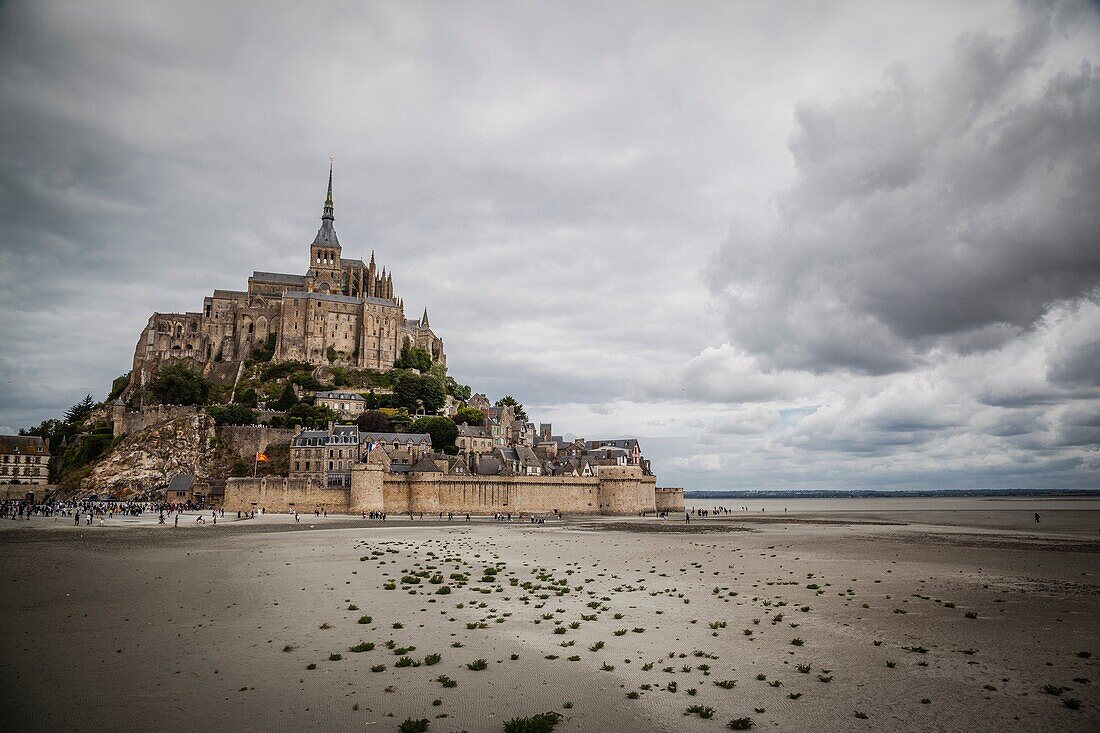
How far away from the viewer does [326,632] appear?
16281 millimetres

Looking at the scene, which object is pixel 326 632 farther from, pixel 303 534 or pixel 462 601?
pixel 303 534

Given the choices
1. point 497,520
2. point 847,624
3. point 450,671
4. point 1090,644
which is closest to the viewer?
point 450,671

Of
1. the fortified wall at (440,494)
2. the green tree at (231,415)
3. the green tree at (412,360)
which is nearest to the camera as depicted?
the fortified wall at (440,494)

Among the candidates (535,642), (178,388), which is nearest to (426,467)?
(178,388)

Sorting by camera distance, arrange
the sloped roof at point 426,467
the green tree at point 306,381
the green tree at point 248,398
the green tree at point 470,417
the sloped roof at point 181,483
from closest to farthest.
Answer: the sloped roof at point 181,483 < the sloped roof at point 426,467 < the green tree at point 248,398 < the green tree at point 470,417 < the green tree at point 306,381

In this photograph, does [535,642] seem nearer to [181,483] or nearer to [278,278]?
[181,483]

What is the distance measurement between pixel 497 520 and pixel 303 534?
Result: 23.8 meters

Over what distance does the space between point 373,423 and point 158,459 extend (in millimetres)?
22364

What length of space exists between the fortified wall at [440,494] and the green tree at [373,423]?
527 inches

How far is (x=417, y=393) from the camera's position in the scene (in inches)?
3563

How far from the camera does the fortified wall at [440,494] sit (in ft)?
202

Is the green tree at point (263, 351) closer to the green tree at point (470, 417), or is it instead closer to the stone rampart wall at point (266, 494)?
the green tree at point (470, 417)

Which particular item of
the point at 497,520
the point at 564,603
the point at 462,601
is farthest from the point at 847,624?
the point at 497,520

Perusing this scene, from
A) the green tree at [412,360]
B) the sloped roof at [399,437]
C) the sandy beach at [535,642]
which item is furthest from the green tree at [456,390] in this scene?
the sandy beach at [535,642]
